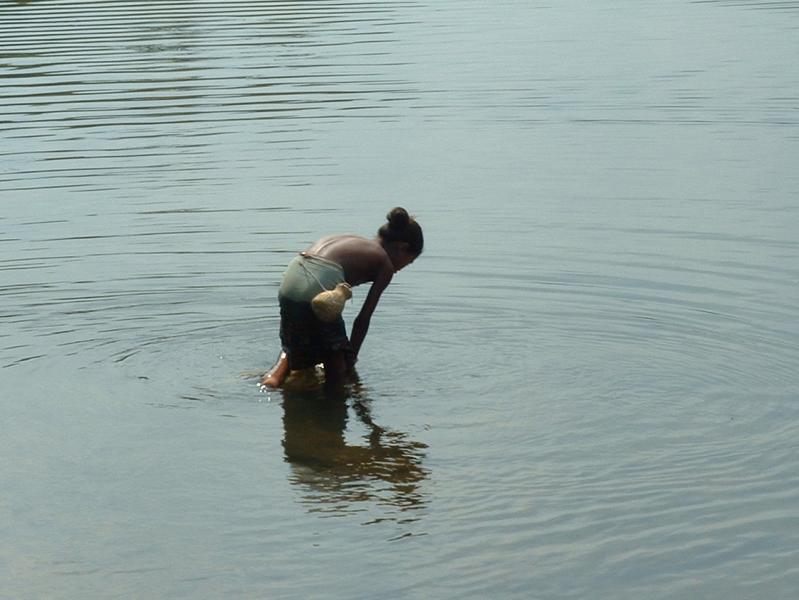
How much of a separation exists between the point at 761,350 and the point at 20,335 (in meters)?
5.16

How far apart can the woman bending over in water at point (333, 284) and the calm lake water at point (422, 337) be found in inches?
9.3

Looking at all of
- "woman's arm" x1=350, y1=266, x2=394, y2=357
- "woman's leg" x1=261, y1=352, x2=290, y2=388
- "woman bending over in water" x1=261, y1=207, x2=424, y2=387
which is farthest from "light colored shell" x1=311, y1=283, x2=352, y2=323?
"woman's leg" x1=261, y1=352, x2=290, y2=388

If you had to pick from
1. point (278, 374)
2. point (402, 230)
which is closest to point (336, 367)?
point (278, 374)

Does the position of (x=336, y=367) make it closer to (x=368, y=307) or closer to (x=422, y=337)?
(x=368, y=307)

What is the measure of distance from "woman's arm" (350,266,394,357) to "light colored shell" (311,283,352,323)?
0.96 feet

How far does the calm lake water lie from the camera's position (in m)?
7.02

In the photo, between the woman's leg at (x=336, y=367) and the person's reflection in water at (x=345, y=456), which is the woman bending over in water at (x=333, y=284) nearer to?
the woman's leg at (x=336, y=367)

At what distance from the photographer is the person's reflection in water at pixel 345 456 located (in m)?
7.65

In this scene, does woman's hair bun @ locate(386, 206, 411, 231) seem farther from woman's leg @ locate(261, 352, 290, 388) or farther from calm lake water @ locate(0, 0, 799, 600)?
woman's leg @ locate(261, 352, 290, 388)

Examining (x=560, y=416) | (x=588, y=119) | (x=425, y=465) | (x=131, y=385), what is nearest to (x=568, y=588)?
(x=425, y=465)

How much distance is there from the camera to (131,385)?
374 inches

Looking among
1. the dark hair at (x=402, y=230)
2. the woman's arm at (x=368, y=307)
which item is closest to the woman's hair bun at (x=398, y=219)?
the dark hair at (x=402, y=230)

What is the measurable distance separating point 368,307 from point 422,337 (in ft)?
3.14

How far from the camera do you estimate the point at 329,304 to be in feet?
30.1
